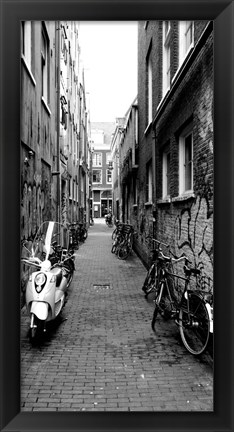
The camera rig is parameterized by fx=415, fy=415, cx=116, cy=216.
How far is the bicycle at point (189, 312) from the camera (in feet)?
15.7

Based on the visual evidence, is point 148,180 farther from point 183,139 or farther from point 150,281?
point 183,139

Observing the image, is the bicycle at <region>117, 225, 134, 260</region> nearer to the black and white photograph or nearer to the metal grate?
the black and white photograph

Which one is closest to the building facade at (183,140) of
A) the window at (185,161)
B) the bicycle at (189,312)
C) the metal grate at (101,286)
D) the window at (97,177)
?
the window at (185,161)

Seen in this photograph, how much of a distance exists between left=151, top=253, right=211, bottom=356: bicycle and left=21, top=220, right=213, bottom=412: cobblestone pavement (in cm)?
19

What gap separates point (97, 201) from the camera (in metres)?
59.0

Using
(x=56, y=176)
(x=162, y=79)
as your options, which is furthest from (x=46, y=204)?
(x=162, y=79)

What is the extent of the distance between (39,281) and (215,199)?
3.13 metres

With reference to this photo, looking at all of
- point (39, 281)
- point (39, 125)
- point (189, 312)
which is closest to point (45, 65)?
point (39, 125)

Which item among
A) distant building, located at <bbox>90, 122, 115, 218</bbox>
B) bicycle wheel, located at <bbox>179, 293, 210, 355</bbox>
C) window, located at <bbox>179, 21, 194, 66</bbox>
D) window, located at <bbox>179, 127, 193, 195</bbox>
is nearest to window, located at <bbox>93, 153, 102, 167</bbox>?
distant building, located at <bbox>90, 122, 115, 218</bbox>

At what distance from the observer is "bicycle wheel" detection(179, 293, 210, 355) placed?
4723 mm

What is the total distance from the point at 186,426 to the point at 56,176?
33.5ft

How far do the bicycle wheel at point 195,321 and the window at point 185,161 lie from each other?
2542 mm
